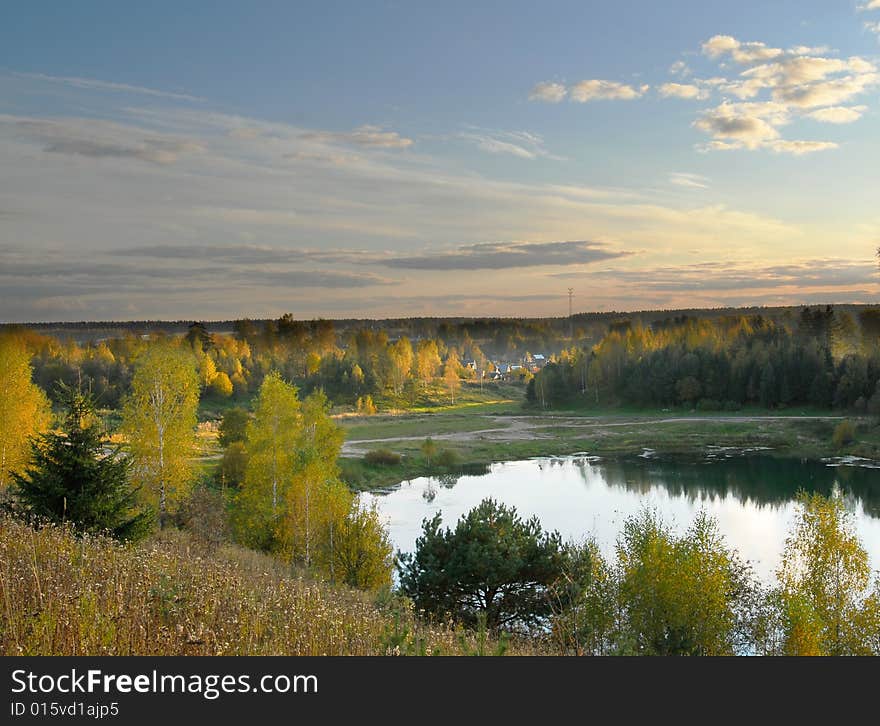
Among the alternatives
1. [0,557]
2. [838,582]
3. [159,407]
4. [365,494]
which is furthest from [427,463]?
[0,557]

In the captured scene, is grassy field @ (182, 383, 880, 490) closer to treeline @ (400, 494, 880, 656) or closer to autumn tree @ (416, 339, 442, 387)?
autumn tree @ (416, 339, 442, 387)

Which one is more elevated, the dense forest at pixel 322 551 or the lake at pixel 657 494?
the dense forest at pixel 322 551

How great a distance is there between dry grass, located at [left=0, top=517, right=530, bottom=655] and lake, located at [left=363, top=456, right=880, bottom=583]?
24.1 metres

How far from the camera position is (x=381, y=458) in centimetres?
6350

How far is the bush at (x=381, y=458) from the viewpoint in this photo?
206 feet

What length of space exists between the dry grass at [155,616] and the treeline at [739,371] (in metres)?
88.2

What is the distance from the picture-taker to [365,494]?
53.5 metres

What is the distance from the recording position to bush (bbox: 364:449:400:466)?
6292 cm

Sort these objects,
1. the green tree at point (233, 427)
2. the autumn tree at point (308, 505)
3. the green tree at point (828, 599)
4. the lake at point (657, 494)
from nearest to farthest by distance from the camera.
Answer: the green tree at point (828, 599)
the autumn tree at point (308, 505)
the lake at point (657, 494)
the green tree at point (233, 427)

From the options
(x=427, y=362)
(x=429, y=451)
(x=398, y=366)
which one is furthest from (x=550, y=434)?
(x=427, y=362)

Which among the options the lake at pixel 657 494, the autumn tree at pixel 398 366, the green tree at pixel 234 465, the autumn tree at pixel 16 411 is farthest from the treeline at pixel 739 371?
the autumn tree at pixel 16 411

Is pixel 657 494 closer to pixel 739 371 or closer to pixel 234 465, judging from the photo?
pixel 234 465

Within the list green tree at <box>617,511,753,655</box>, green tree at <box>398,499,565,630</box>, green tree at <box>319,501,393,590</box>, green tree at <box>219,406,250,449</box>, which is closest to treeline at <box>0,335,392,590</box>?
green tree at <box>319,501,393,590</box>

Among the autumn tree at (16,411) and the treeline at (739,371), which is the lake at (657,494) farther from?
the treeline at (739,371)
